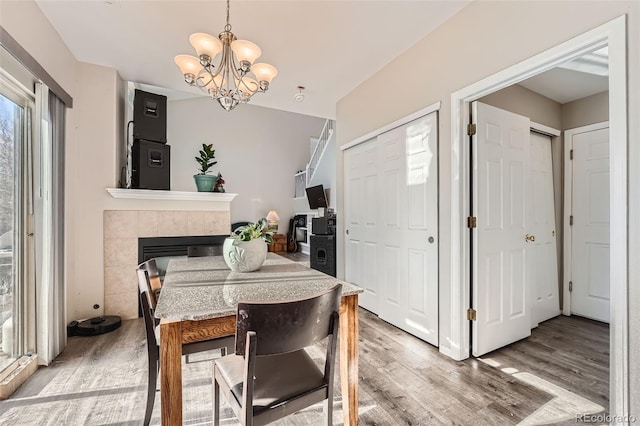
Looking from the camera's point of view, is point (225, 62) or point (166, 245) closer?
point (225, 62)

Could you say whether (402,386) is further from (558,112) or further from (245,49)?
(558,112)

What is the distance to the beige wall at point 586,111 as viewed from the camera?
294 centimetres

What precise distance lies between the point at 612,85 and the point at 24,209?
3.62 m

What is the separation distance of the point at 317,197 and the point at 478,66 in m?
5.54

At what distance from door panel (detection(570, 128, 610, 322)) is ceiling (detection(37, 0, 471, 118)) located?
2175mm

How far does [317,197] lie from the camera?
740cm

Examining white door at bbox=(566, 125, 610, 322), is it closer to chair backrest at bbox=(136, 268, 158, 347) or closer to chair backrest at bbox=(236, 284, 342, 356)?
chair backrest at bbox=(236, 284, 342, 356)

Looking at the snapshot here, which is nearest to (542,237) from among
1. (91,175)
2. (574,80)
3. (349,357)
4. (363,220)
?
(574,80)

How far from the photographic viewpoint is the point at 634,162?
129cm

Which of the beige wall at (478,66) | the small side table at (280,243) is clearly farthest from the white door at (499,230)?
the small side table at (280,243)

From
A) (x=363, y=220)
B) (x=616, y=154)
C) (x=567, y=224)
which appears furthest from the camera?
(x=363, y=220)

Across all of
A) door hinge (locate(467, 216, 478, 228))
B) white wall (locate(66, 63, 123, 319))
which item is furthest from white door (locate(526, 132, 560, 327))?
white wall (locate(66, 63, 123, 319))

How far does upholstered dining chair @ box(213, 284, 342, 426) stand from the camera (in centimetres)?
92

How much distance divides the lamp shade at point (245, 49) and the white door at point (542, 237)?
2615 millimetres
